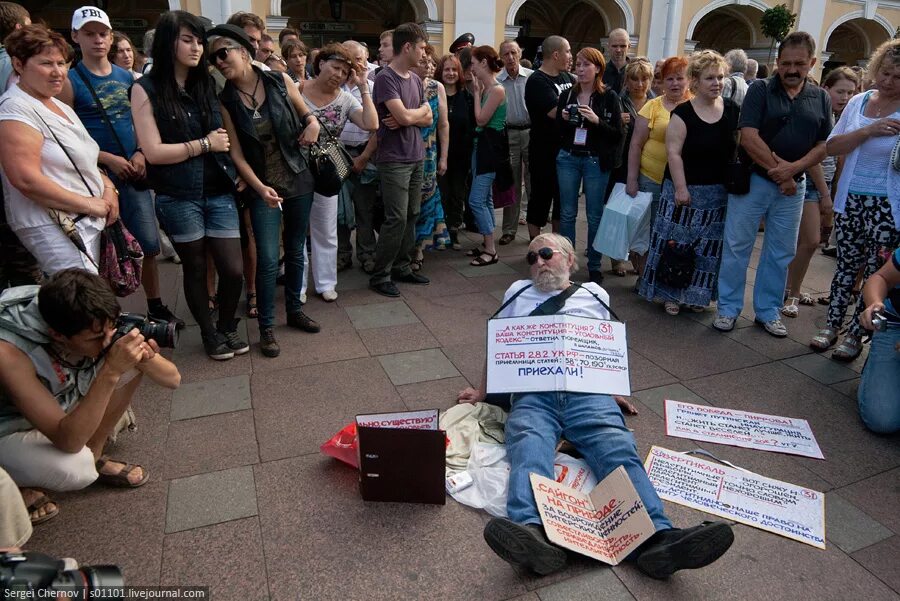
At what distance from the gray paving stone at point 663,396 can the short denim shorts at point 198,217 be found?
2.53 meters

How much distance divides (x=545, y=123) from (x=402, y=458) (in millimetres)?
3906

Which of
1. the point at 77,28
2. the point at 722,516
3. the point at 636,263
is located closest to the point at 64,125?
the point at 77,28

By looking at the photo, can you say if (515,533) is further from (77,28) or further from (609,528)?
(77,28)

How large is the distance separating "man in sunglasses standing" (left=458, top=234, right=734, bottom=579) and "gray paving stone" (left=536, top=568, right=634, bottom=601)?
0.23 feet

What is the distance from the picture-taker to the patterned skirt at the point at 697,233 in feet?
14.3

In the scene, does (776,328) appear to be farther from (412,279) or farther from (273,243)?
(273,243)

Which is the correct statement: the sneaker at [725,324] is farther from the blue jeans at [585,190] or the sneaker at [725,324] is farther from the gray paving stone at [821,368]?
the blue jeans at [585,190]

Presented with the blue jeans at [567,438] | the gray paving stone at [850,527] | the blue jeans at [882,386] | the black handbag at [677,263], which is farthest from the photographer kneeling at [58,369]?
the black handbag at [677,263]

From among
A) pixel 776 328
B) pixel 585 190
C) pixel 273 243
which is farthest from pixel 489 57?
pixel 776 328

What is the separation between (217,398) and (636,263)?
362cm

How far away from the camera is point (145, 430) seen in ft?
9.70

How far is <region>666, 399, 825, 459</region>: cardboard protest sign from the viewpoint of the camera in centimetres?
291

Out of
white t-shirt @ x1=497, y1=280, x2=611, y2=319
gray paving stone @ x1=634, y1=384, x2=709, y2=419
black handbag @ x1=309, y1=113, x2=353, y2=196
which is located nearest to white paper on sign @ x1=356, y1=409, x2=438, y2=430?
white t-shirt @ x1=497, y1=280, x2=611, y2=319

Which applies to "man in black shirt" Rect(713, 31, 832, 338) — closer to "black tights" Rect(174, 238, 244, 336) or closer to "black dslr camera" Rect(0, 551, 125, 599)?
"black tights" Rect(174, 238, 244, 336)
